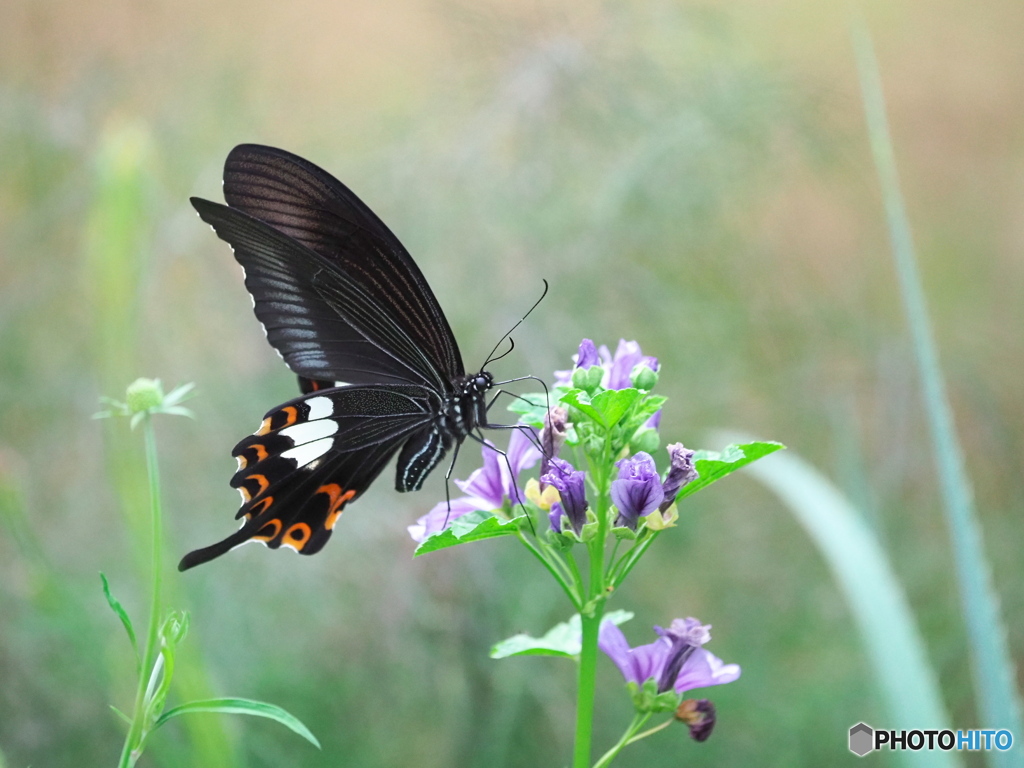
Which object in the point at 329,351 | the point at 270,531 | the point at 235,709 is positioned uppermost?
the point at 329,351

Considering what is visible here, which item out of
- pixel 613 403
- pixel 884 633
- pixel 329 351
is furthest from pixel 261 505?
pixel 884 633

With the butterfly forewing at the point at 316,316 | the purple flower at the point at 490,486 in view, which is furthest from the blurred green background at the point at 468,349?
the purple flower at the point at 490,486

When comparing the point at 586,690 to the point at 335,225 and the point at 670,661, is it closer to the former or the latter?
the point at 670,661

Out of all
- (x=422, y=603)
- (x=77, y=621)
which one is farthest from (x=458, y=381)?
(x=77, y=621)

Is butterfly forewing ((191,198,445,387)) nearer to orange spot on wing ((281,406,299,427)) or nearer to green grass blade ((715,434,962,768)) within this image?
orange spot on wing ((281,406,299,427))

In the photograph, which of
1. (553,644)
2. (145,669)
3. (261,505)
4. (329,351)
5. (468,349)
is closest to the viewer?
(145,669)

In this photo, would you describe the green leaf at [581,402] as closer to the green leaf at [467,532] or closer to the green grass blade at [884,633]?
the green leaf at [467,532]

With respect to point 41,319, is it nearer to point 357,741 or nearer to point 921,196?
point 357,741

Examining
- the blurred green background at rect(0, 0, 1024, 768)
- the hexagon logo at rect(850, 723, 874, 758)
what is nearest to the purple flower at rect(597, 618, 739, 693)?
the hexagon logo at rect(850, 723, 874, 758)
